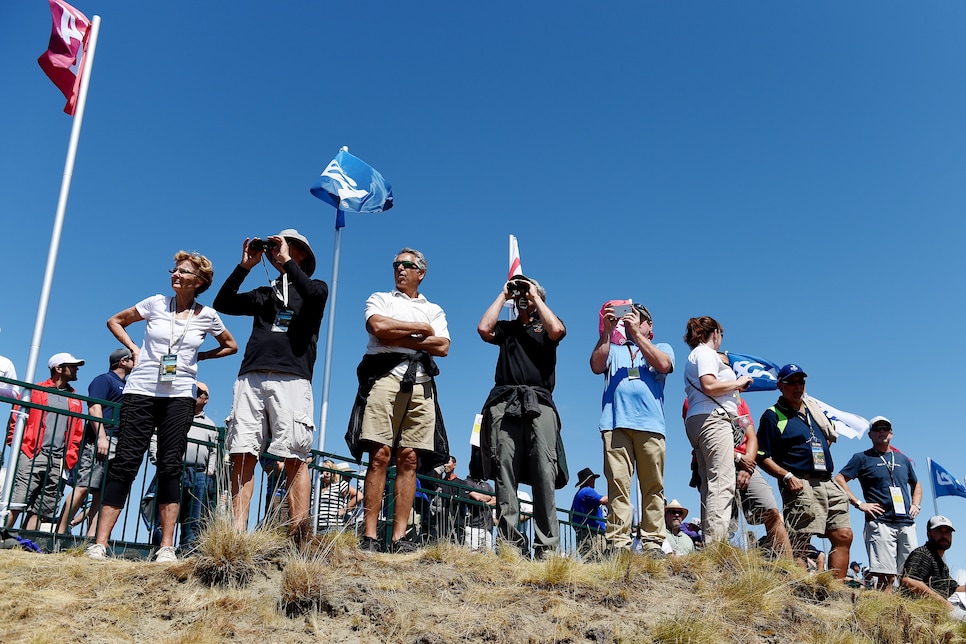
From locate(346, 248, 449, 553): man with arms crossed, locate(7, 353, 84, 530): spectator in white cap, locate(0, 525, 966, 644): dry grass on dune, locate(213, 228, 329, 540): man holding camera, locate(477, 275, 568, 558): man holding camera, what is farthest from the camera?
locate(7, 353, 84, 530): spectator in white cap

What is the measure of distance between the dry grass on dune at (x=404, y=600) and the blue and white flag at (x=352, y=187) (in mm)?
8930

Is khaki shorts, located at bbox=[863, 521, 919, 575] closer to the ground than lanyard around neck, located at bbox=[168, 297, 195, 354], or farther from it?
closer to the ground

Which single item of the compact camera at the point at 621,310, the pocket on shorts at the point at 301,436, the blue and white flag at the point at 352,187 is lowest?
the pocket on shorts at the point at 301,436

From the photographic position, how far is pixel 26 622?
4328 mm

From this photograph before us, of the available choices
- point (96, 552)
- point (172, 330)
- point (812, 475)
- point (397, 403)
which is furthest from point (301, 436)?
point (812, 475)

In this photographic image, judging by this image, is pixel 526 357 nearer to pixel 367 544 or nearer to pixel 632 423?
pixel 632 423

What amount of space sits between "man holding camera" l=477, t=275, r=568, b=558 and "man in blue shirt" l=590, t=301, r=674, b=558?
44 cm

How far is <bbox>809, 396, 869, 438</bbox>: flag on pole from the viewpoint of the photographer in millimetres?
11969

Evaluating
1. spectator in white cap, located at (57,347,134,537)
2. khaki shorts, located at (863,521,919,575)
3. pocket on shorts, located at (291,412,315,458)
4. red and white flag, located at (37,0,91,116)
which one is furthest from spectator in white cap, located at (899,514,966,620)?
red and white flag, located at (37,0,91,116)

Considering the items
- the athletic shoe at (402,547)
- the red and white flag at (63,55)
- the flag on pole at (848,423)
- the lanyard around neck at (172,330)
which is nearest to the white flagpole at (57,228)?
the red and white flag at (63,55)

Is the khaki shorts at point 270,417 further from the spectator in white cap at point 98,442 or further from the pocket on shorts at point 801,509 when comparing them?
the pocket on shorts at point 801,509

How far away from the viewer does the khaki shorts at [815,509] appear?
710 centimetres

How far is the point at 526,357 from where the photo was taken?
677 cm

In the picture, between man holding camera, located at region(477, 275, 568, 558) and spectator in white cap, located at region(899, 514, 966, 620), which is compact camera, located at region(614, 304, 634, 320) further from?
spectator in white cap, located at region(899, 514, 966, 620)
